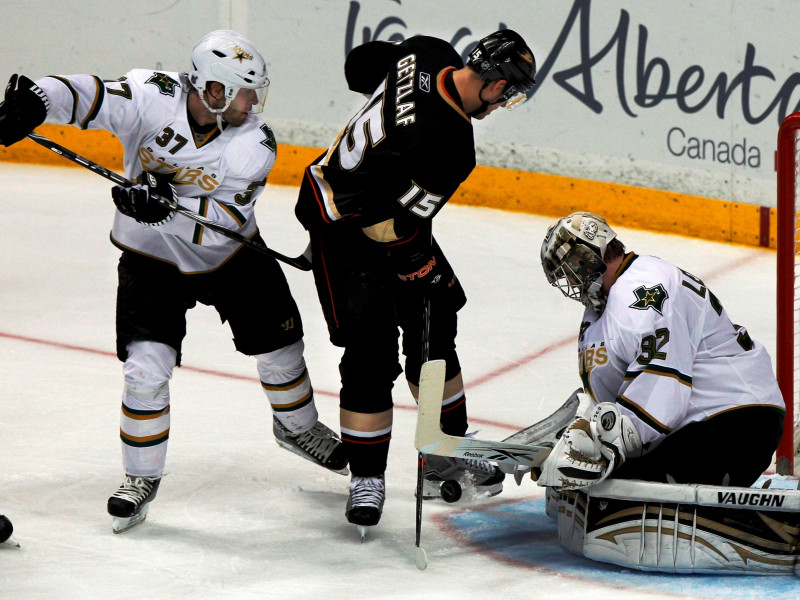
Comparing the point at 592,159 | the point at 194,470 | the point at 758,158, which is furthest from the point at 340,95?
the point at 194,470

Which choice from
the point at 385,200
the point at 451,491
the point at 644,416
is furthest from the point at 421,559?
the point at 385,200

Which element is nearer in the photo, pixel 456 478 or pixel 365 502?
pixel 365 502

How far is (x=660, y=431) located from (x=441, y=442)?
1.53ft

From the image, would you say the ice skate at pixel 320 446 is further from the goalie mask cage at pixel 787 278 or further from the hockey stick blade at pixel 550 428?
the goalie mask cage at pixel 787 278

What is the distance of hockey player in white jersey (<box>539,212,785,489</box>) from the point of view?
8.88 feet

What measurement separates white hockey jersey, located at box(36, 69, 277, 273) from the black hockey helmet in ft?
1.95

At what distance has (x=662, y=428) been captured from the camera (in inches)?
107

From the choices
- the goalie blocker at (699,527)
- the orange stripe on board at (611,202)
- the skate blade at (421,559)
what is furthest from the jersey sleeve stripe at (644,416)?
the orange stripe on board at (611,202)

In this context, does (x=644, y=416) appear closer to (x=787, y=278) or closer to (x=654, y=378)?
(x=654, y=378)

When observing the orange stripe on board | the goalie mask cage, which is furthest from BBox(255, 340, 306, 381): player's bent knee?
the orange stripe on board

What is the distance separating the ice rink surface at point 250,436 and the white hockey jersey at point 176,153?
2.21 feet

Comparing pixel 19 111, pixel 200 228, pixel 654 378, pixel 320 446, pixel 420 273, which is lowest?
pixel 320 446

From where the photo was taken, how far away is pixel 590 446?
271 cm

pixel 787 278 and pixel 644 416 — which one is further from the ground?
pixel 787 278
